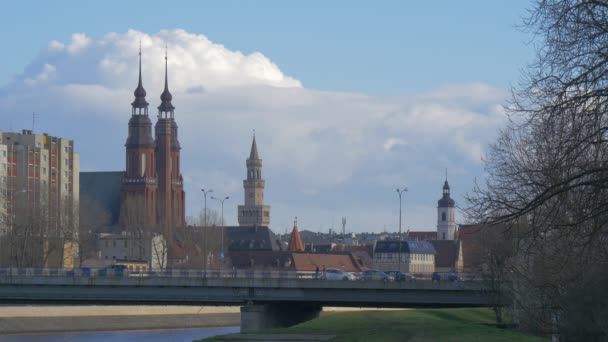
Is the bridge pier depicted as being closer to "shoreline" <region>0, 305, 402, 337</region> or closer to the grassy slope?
the grassy slope

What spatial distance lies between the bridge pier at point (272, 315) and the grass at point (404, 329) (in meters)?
6.00

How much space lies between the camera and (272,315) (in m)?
93.9

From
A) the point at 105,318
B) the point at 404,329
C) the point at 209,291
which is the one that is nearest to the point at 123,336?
the point at 105,318

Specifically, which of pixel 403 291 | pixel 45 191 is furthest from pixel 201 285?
pixel 45 191

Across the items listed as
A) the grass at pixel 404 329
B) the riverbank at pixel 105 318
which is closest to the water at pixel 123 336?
the riverbank at pixel 105 318

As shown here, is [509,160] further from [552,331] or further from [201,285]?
[201,285]

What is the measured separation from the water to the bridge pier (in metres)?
10.7

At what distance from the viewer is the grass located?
55.9 metres

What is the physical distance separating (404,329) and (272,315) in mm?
29248

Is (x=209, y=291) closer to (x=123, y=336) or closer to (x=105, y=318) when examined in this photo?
(x=123, y=336)

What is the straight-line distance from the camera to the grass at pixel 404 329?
55.9 metres

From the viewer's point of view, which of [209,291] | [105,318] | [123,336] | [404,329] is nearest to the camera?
[404,329]

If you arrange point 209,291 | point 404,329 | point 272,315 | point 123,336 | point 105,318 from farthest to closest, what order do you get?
point 105,318
point 123,336
point 272,315
point 209,291
point 404,329

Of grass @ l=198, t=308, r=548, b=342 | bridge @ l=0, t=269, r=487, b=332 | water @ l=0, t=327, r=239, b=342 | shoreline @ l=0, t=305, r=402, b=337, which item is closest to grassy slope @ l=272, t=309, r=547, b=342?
grass @ l=198, t=308, r=548, b=342
